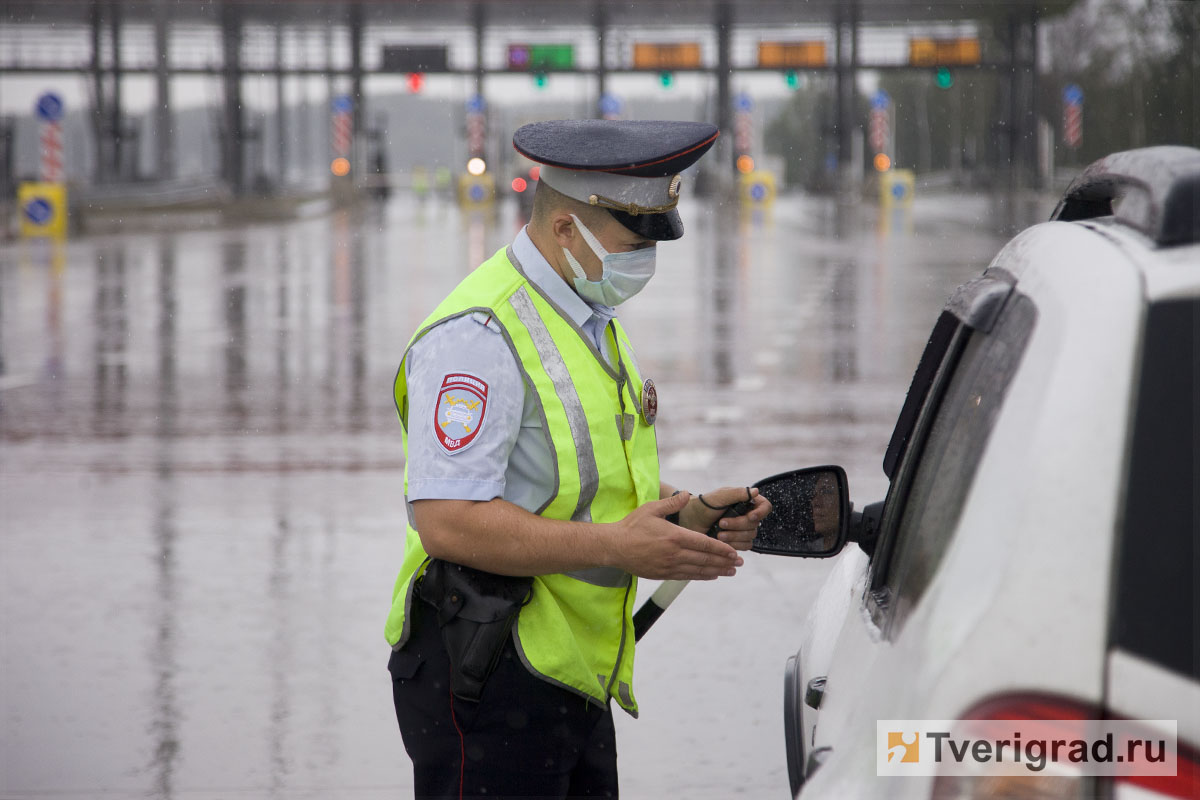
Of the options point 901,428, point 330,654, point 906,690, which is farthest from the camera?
point 330,654

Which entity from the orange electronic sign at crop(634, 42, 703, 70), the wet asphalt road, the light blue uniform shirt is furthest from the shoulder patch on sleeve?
the orange electronic sign at crop(634, 42, 703, 70)

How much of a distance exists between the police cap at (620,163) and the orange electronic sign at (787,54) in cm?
6030

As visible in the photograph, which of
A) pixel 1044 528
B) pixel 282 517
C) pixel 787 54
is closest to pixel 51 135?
pixel 282 517

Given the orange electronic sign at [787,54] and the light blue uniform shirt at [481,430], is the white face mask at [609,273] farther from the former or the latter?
the orange electronic sign at [787,54]

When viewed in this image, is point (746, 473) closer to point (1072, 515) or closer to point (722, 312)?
point (1072, 515)

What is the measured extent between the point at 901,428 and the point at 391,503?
5184 millimetres

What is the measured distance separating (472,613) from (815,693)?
0.58m

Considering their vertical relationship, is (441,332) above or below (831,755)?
above

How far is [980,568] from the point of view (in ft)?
5.06

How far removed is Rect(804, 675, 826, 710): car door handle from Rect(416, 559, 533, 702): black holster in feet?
1.64

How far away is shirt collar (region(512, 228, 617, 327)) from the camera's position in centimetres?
269

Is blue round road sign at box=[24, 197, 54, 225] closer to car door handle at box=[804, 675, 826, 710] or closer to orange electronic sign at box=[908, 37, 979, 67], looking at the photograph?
car door handle at box=[804, 675, 826, 710]

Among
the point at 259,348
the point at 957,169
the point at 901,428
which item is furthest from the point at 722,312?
the point at 957,169

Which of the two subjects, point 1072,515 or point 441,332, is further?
point 441,332
